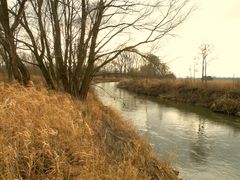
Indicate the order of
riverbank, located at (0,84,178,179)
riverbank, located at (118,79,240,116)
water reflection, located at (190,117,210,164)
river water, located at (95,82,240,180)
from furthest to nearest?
riverbank, located at (118,79,240,116) → water reflection, located at (190,117,210,164) → river water, located at (95,82,240,180) → riverbank, located at (0,84,178,179)

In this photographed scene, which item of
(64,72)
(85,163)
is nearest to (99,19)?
(64,72)

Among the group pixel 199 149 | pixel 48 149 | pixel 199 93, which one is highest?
pixel 48 149

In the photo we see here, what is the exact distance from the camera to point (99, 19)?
10016 millimetres

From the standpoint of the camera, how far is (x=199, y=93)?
2347 cm

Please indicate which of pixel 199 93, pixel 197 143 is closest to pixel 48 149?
pixel 197 143

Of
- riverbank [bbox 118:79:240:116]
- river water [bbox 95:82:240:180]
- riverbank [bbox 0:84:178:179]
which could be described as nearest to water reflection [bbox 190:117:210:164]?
river water [bbox 95:82:240:180]

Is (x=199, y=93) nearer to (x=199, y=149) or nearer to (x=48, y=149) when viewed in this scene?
(x=199, y=149)

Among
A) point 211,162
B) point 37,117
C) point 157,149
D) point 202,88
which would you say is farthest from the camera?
point 202,88

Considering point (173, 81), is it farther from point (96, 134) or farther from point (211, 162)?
point (96, 134)

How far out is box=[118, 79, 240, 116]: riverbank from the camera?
717 inches

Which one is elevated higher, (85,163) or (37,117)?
(37,117)

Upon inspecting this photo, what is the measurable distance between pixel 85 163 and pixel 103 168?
26 cm

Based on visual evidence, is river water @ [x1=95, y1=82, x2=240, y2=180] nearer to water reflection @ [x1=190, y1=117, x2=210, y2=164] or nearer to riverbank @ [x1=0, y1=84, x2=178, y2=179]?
water reflection @ [x1=190, y1=117, x2=210, y2=164]

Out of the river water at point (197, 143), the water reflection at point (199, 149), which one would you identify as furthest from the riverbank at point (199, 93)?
the water reflection at point (199, 149)
